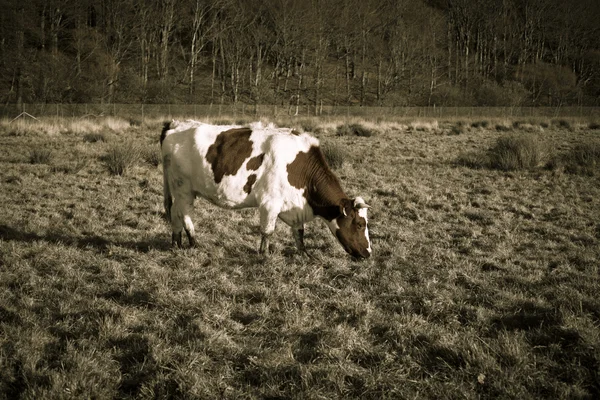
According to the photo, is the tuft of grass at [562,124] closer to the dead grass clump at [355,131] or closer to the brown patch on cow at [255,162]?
the dead grass clump at [355,131]

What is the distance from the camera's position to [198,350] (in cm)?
345

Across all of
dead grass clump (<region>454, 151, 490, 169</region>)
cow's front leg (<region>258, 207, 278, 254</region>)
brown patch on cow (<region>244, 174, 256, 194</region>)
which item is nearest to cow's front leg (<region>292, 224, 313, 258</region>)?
cow's front leg (<region>258, 207, 278, 254</region>)

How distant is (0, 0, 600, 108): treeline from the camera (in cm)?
3794

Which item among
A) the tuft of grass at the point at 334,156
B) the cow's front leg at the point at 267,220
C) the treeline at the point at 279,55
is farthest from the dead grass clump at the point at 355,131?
the treeline at the point at 279,55

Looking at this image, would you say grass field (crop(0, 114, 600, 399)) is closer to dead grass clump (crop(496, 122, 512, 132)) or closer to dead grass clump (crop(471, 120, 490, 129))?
dead grass clump (crop(496, 122, 512, 132))

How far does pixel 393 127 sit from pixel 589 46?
59505 mm

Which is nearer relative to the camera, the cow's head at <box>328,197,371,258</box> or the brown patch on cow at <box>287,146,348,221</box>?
the cow's head at <box>328,197,371,258</box>

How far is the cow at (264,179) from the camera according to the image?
5.45 meters

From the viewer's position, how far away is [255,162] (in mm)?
5512

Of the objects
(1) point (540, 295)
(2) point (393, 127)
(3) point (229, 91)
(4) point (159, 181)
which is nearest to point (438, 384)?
(1) point (540, 295)

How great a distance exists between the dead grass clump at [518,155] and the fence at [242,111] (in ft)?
58.4

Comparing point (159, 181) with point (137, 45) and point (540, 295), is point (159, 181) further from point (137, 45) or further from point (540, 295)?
point (137, 45)

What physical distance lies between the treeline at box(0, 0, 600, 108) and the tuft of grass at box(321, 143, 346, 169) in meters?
30.0

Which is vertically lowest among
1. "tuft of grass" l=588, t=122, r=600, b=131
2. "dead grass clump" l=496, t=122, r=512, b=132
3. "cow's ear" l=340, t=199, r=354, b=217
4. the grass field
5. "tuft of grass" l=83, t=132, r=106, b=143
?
the grass field
